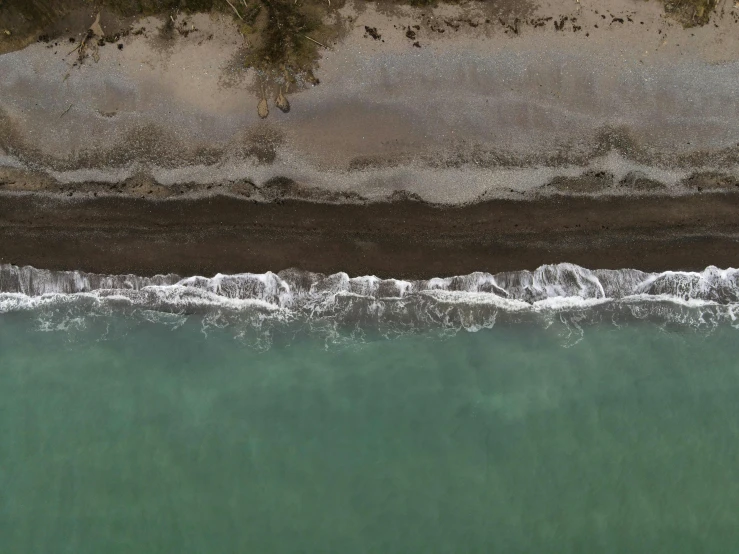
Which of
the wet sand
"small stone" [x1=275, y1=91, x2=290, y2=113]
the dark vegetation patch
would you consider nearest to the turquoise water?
the wet sand

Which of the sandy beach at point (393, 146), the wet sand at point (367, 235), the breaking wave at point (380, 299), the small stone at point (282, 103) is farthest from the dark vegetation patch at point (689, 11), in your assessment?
the small stone at point (282, 103)

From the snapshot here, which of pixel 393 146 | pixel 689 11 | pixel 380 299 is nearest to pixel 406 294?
pixel 380 299

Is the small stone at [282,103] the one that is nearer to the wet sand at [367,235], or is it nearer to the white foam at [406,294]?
the wet sand at [367,235]

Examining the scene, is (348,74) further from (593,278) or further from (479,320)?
(593,278)

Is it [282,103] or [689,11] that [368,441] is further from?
[689,11]

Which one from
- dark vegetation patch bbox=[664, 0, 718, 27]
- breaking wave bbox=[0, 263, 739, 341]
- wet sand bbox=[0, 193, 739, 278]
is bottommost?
breaking wave bbox=[0, 263, 739, 341]

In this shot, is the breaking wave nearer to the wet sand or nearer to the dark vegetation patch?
the wet sand

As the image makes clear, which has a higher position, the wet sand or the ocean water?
the wet sand

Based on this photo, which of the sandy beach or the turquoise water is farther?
the sandy beach
